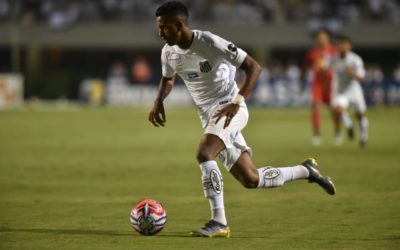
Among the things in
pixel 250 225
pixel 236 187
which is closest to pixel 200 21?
pixel 236 187

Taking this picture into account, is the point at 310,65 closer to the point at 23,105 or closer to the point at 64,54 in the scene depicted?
the point at 23,105

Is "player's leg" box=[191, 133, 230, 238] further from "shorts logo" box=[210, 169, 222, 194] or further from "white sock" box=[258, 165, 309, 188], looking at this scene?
"white sock" box=[258, 165, 309, 188]

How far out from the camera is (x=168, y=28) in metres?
8.62

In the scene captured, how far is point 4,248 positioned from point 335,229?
11.4ft

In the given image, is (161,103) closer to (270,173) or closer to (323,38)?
(270,173)

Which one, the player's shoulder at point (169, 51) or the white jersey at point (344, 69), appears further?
the white jersey at point (344, 69)

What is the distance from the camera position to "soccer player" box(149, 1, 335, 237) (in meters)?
8.67

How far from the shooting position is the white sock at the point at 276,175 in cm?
922

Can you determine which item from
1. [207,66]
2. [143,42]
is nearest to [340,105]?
[207,66]

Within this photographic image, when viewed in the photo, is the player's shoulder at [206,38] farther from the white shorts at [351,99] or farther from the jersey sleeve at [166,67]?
the white shorts at [351,99]

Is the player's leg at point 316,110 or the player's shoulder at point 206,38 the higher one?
the player's shoulder at point 206,38

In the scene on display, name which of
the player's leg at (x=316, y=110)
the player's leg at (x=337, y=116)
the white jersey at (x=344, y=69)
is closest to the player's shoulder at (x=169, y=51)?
the player's leg at (x=337, y=116)

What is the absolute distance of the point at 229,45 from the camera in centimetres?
872

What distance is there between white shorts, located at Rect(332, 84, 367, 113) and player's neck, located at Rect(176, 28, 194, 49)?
12557 mm
